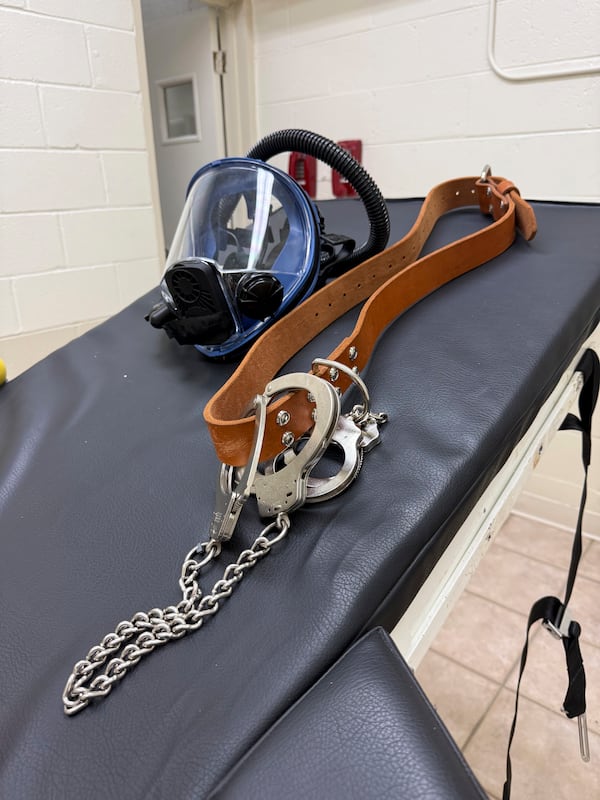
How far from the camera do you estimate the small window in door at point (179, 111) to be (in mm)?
1992

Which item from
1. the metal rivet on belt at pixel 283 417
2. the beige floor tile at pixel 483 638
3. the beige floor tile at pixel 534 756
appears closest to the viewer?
the metal rivet on belt at pixel 283 417

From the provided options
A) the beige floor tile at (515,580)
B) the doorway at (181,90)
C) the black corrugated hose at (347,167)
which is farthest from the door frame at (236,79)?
the beige floor tile at (515,580)

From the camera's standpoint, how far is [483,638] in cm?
123

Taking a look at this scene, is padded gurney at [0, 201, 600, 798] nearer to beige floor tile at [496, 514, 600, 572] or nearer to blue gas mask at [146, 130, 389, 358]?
blue gas mask at [146, 130, 389, 358]

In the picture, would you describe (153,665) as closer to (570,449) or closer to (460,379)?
(460,379)

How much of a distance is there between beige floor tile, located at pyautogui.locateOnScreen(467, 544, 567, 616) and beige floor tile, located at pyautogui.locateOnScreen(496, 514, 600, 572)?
31 mm

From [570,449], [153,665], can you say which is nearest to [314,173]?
[570,449]

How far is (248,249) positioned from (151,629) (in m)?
0.46

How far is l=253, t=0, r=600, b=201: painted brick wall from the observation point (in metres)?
1.28

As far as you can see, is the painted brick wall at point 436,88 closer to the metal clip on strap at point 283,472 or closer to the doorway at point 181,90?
the doorway at point 181,90

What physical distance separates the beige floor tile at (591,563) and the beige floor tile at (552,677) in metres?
0.26

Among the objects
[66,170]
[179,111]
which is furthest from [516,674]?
[179,111]

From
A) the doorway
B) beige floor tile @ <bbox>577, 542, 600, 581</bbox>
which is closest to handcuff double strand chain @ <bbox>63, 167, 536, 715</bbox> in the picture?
beige floor tile @ <bbox>577, 542, 600, 581</bbox>

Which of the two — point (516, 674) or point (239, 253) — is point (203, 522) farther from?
point (516, 674)
